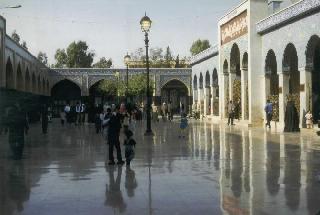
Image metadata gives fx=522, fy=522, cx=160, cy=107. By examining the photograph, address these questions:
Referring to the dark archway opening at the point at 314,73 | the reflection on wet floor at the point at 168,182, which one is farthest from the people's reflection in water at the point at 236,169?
the dark archway opening at the point at 314,73

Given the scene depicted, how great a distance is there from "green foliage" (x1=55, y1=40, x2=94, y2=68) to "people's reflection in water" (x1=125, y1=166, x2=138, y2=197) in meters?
71.3

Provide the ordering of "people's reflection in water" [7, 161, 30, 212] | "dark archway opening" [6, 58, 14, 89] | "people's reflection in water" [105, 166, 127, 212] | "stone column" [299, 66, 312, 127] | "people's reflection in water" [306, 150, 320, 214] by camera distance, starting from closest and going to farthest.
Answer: "people's reflection in water" [306, 150, 320, 214] → "people's reflection in water" [105, 166, 127, 212] → "people's reflection in water" [7, 161, 30, 212] → "stone column" [299, 66, 312, 127] → "dark archway opening" [6, 58, 14, 89]

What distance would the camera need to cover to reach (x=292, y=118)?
880 inches

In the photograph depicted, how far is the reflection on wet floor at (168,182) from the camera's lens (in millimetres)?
6781

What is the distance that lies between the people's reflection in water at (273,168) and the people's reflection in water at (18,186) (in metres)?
3.61

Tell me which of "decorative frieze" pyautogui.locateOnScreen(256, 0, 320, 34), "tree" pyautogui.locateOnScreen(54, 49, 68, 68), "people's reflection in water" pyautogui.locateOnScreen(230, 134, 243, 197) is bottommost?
"people's reflection in water" pyautogui.locateOnScreen(230, 134, 243, 197)

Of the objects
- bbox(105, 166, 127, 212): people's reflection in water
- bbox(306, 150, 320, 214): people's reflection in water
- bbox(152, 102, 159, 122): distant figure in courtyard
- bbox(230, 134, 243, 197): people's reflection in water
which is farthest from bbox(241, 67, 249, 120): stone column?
bbox(105, 166, 127, 212): people's reflection in water

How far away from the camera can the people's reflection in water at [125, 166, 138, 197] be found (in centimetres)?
801

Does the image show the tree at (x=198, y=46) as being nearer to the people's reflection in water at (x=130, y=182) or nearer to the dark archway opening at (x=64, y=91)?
the dark archway opening at (x=64, y=91)

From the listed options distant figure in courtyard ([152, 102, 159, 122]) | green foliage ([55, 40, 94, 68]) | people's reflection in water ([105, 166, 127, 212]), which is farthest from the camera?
green foliage ([55, 40, 94, 68])

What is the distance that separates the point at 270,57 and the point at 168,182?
1935 centimetres

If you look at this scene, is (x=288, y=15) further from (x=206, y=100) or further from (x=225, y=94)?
(x=206, y=100)

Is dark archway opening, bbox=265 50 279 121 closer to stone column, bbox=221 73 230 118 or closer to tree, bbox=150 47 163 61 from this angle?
stone column, bbox=221 73 230 118

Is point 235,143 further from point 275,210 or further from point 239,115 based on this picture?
point 239,115
